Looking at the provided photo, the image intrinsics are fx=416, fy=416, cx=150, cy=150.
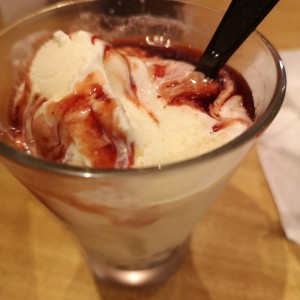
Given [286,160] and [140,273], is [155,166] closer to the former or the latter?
[140,273]

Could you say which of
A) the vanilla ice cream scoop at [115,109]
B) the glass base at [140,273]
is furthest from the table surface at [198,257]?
the vanilla ice cream scoop at [115,109]

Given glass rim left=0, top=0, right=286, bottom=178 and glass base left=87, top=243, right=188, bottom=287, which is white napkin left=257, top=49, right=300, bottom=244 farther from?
glass rim left=0, top=0, right=286, bottom=178

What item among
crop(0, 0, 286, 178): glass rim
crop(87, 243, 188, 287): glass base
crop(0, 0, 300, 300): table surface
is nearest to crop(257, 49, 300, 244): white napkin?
crop(0, 0, 300, 300): table surface

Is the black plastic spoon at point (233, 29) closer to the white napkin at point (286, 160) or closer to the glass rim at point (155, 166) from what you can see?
the glass rim at point (155, 166)

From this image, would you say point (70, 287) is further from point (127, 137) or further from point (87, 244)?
point (127, 137)

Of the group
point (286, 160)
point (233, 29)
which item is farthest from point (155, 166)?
point (286, 160)
